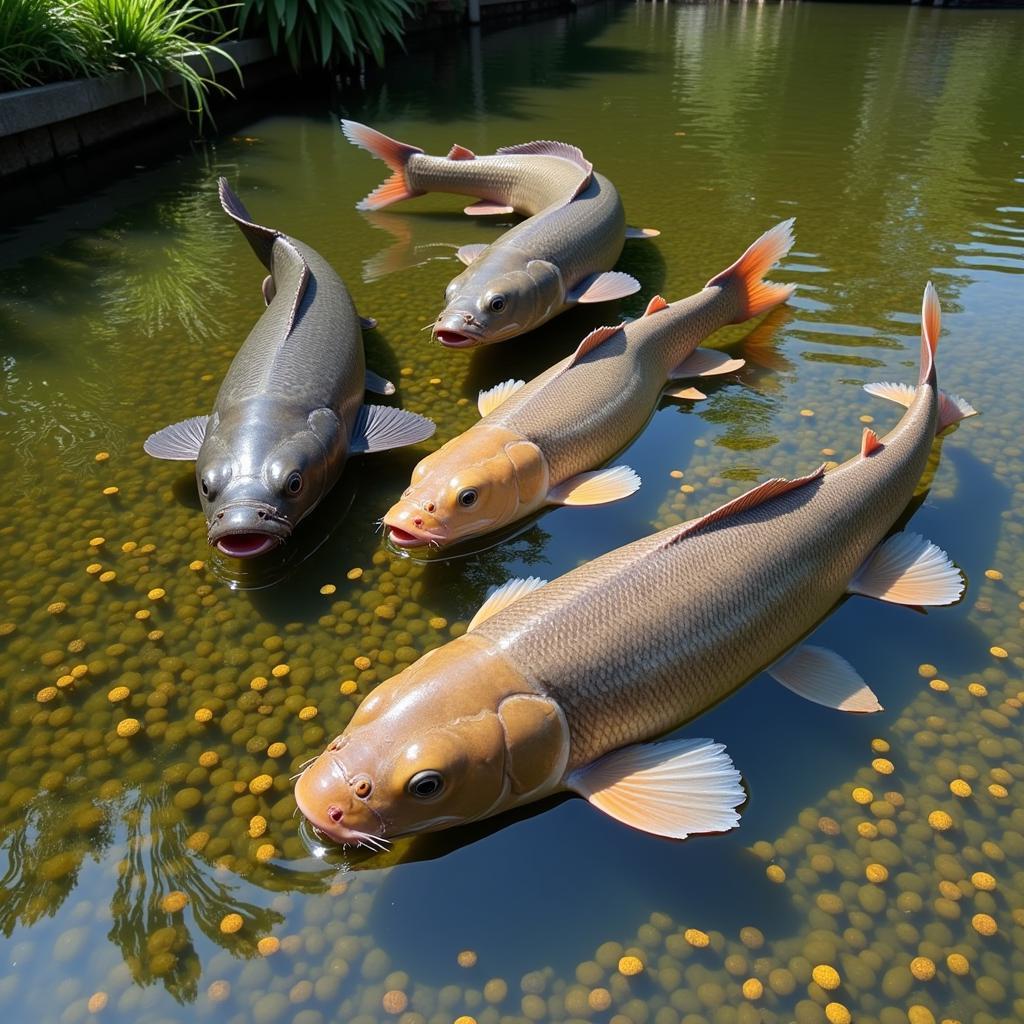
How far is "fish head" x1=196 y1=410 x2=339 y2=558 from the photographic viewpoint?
3.36m

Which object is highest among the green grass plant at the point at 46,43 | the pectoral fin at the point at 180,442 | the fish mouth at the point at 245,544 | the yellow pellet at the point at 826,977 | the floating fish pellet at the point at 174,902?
the green grass plant at the point at 46,43

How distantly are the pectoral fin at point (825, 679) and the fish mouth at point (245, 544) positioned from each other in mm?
1921

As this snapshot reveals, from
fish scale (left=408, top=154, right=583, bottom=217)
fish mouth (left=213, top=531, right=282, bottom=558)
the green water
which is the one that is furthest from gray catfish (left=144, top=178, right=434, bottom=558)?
fish scale (left=408, top=154, right=583, bottom=217)

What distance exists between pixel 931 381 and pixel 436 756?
2.88 m

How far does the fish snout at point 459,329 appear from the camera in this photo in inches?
189

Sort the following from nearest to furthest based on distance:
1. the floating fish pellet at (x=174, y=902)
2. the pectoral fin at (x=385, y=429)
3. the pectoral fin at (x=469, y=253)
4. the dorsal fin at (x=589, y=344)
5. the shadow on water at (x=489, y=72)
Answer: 1. the floating fish pellet at (x=174, y=902)
2. the pectoral fin at (x=385, y=429)
3. the dorsal fin at (x=589, y=344)
4. the pectoral fin at (x=469, y=253)
5. the shadow on water at (x=489, y=72)

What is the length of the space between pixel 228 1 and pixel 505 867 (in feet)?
A: 42.8

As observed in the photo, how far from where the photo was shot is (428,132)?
33.6 ft

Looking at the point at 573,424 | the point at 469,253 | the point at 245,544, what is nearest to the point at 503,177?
the point at 469,253

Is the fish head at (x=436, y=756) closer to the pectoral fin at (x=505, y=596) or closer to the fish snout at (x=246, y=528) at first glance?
the pectoral fin at (x=505, y=596)

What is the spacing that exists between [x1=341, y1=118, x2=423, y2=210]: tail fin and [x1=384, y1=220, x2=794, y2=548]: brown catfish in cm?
363

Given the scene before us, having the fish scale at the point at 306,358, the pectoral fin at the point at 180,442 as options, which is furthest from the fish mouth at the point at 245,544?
the fish scale at the point at 306,358

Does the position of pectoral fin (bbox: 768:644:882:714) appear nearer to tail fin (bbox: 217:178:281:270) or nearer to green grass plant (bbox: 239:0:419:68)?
tail fin (bbox: 217:178:281:270)

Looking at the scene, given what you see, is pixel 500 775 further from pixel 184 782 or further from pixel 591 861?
pixel 184 782
